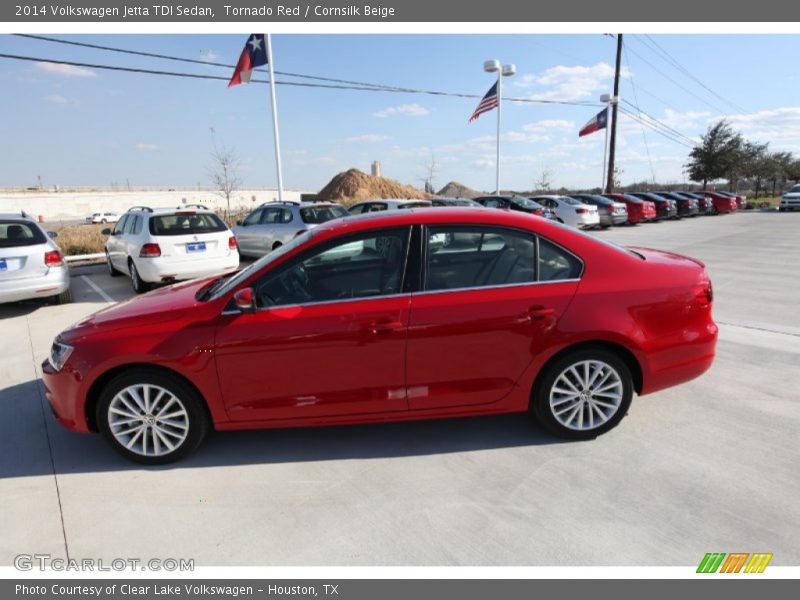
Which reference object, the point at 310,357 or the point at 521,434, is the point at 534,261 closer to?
the point at 521,434

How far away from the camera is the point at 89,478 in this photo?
316 centimetres

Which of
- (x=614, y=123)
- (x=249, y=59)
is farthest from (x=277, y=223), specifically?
(x=614, y=123)

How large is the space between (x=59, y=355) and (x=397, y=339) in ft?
7.48

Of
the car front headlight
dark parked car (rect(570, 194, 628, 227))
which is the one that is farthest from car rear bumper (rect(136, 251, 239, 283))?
dark parked car (rect(570, 194, 628, 227))

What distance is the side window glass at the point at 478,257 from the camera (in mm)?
3211

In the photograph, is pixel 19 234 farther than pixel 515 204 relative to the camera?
No

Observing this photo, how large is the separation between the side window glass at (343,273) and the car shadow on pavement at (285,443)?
1076 millimetres

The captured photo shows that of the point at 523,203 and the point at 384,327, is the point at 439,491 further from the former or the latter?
the point at 523,203

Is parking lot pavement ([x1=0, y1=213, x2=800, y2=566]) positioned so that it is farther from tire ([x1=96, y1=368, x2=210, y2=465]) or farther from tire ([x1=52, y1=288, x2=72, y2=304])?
tire ([x1=52, y1=288, x2=72, y2=304])

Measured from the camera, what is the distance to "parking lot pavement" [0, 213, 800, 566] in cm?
248

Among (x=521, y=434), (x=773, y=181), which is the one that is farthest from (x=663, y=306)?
(x=773, y=181)

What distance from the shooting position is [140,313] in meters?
3.26

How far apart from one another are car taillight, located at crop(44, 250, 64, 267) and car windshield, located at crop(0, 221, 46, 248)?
23cm

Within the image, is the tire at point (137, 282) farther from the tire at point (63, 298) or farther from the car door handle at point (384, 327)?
the car door handle at point (384, 327)
